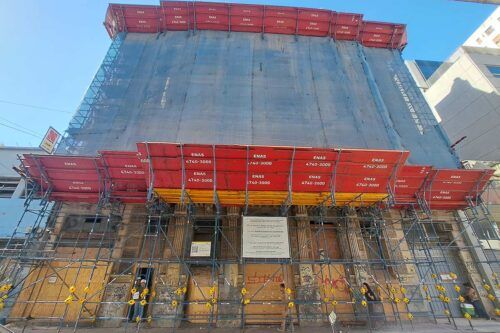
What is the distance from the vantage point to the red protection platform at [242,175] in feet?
33.4

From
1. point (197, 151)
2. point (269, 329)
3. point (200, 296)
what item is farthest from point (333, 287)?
point (197, 151)

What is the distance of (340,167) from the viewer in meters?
10.6

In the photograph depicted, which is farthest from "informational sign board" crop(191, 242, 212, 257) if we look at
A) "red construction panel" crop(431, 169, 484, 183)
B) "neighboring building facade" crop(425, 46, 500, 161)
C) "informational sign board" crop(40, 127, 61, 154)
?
"neighboring building facade" crop(425, 46, 500, 161)

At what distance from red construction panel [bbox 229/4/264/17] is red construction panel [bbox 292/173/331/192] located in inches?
520

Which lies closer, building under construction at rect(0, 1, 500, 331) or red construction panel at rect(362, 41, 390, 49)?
building under construction at rect(0, 1, 500, 331)

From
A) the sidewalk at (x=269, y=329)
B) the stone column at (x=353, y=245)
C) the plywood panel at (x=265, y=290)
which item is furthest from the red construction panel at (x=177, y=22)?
the sidewalk at (x=269, y=329)

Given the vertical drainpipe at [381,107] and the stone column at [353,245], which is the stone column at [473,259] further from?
the vertical drainpipe at [381,107]

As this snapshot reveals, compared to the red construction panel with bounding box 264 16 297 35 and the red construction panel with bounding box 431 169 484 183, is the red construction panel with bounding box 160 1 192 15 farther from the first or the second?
the red construction panel with bounding box 431 169 484 183

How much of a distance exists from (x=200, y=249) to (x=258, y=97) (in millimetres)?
8740

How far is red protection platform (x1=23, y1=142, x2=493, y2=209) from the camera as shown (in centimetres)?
1019

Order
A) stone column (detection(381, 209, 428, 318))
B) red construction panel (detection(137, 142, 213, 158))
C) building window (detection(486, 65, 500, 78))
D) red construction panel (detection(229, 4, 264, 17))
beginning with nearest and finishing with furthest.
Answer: red construction panel (detection(137, 142, 213, 158)) → stone column (detection(381, 209, 428, 318)) → red construction panel (detection(229, 4, 264, 17)) → building window (detection(486, 65, 500, 78))

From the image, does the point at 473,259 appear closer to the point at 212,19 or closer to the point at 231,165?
the point at 231,165

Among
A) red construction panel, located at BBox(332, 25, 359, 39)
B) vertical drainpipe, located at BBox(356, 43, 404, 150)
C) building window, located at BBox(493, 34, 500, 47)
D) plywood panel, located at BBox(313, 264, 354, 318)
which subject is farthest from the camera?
building window, located at BBox(493, 34, 500, 47)

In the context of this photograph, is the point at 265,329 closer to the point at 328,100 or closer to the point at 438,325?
the point at 438,325
